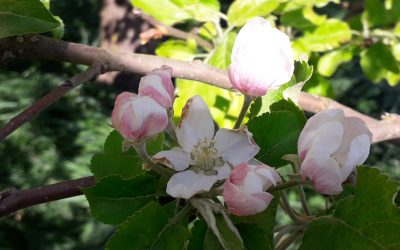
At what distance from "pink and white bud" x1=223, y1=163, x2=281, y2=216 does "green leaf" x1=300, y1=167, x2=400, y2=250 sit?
7 centimetres

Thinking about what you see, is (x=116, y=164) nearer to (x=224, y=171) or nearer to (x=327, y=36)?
(x=224, y=171)

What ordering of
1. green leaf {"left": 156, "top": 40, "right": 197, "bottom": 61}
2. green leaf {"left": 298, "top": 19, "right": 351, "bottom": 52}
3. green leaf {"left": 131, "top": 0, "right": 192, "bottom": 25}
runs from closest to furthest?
green leaf {"left": 131, "top": 0, "right": 192, "bottom": 25}, green leaf {"left": 156, "top": 40, "right": 197, "bottom": 61}, green leaf {"left": 298, "top": 19, "right": 351, "bottom": 52}

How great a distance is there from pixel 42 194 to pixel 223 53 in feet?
1.91

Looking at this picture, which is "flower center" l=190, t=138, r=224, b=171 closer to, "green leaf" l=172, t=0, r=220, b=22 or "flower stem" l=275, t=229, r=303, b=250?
"flower stem" l=275, t=229, r=303, b=250

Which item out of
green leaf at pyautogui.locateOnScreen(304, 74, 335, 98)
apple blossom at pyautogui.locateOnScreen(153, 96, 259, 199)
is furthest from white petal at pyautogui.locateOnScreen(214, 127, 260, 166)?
green leaf at pyautogui.locateOnScreen(304, 74, 335, 98)

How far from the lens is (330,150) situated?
1.58 ft

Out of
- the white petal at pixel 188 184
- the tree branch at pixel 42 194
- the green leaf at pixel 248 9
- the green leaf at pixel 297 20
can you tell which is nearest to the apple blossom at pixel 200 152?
the white petal at pixel 188 184

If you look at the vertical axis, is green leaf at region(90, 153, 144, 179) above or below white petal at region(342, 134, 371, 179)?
below

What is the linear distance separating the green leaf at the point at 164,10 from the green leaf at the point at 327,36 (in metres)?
0.31

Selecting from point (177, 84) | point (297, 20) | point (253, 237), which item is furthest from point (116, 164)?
point (297, 20)

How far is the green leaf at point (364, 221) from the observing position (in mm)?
485

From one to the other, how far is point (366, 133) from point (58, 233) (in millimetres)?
A: 1721

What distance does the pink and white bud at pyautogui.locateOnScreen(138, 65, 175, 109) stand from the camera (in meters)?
0.50

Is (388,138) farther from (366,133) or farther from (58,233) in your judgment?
(58,233)
